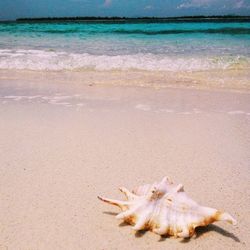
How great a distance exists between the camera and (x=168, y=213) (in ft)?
5.70

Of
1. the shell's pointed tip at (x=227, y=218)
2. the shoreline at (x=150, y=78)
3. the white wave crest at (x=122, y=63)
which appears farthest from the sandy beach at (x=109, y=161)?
the white wave crest at (x=122, y=63)

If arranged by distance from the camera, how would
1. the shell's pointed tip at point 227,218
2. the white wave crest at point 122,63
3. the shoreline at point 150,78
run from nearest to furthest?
the shell's pointed tip at point 227,218 → the shoreline at point 150,78 → the white wave crest at point 122,63

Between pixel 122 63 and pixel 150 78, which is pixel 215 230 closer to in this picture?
pixel 150 78

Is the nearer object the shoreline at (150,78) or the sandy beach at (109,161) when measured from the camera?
the sandy beach at (109,161)

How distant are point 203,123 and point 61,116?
4.92 feet

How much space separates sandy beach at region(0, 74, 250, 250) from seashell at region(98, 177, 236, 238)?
0.23ft

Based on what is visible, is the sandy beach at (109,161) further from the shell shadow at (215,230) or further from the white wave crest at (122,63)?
the white wave crest at (122,63)

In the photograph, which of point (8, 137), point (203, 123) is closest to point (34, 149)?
point (8, 137)

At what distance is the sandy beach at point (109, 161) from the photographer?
1.83 meters

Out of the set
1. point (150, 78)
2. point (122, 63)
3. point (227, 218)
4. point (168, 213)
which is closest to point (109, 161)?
point (168, 213)

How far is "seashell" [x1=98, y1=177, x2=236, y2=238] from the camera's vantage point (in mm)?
1716

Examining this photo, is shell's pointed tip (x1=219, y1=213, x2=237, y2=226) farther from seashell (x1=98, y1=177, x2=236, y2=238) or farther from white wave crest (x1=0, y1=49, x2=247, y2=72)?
white wave crest (x1=0, y1=49, x2=247, y2=72)

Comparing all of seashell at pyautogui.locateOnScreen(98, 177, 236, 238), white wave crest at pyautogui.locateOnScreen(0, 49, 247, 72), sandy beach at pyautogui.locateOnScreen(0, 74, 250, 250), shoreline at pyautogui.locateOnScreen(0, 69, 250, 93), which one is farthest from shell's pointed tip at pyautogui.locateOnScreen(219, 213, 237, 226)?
white wave crest at pyautogui.locateOnScreen(0, 49, 247, 72)

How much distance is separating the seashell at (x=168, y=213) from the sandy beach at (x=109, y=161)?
7cm
